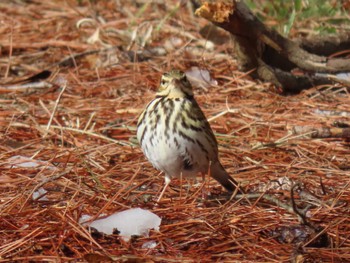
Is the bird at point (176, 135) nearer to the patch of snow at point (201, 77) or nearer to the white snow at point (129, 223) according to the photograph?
the white snow at point (129, 223)

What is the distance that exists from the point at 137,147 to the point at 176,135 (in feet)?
3.73

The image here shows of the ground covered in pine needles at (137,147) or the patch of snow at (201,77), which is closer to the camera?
the ground covered in pine needles at (137,147)

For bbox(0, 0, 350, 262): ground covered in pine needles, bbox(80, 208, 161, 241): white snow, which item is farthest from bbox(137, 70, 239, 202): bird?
bbox(80, 208, 161, 241): white snow

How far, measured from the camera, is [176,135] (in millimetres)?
4188

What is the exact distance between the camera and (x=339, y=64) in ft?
20.2

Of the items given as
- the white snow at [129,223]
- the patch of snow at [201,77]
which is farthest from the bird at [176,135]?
the patch of snow at [201,77]

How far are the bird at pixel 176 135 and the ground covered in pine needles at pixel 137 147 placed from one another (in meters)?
0.18

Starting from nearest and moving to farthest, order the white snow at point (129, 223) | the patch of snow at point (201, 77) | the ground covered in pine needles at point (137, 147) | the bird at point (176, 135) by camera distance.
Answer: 1. the ground covered in pine needles at point (137, 147)
2. the white snow at point (129, 223)
3. the bird at point (176, 135)
4. the patch of snow at point (201, 77)

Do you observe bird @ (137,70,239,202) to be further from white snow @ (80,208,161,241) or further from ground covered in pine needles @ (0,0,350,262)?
white snow @ (80,208,161,241)

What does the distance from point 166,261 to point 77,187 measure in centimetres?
108

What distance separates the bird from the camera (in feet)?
13.8

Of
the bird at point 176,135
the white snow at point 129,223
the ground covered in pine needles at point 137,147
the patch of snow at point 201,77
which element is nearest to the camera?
the ground covered in pine needles at point 137,147

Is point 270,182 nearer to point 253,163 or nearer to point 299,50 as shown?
point 253,163

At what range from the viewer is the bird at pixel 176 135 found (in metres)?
4.19
